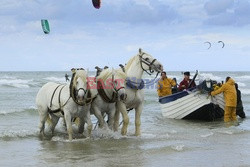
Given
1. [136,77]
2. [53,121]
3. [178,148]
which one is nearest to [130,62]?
[136,77]

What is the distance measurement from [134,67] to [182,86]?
254 inches

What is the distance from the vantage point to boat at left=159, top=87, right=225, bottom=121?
564 inches

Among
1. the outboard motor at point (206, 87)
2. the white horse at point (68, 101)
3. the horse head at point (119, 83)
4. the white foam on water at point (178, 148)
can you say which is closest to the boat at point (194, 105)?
the outboard motor at point (206, 87)

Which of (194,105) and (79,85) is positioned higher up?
(79,85)

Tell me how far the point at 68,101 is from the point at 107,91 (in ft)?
2.70

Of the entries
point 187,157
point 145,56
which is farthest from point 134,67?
point 187,157

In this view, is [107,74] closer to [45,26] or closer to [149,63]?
[149,63]

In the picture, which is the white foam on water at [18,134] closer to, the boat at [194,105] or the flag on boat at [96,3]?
the flag on boat at [96,3]

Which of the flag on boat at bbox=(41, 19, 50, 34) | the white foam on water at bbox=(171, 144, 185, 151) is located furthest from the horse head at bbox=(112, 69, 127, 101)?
the flag on boat at bbox=(41, 19, 50, 34)

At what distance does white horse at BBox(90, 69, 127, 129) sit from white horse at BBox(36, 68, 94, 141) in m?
0.28

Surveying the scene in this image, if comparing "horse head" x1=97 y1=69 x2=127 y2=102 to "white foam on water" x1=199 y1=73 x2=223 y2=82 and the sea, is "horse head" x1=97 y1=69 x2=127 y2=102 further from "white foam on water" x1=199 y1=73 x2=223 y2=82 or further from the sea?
"white foam on water" x1=199 y1=73 x2=223 y2=82

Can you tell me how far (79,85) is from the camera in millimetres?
7965

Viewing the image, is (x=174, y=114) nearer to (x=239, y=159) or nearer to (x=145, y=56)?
(x=145, y=56)

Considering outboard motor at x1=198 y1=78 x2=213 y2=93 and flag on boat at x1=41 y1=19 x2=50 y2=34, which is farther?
outboard motor at x1=198 y1=78 x2=213 y2=93
